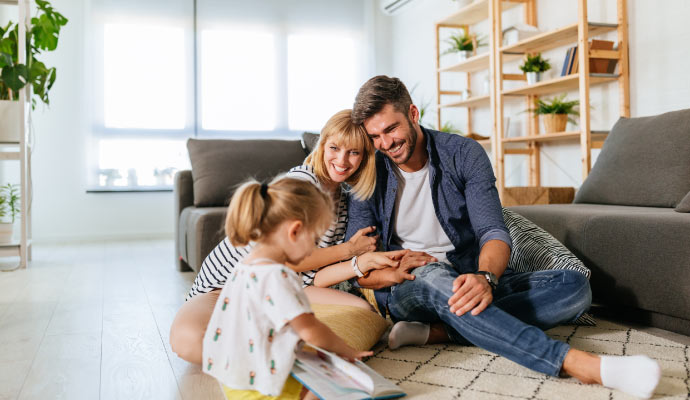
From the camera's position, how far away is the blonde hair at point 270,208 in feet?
4.02

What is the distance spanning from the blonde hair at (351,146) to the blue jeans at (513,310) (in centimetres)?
32

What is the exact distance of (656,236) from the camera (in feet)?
5.97

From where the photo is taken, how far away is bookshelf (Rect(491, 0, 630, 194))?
3246mm

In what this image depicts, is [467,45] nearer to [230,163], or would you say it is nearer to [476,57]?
[476,57]

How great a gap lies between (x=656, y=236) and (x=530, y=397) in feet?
2.76

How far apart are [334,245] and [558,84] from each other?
2.40m

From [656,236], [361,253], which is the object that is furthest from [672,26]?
[361,253]

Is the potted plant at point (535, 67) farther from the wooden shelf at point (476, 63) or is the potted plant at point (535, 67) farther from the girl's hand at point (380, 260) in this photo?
the girl's hand at point (380, 260)

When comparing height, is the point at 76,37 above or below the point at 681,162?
above

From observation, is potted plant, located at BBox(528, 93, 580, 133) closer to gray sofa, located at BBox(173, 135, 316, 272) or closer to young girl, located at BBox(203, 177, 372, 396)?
gray sofa, located at BBox(173, 135, 316, 272)

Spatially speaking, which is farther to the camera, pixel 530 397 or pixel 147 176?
pixel 147 176

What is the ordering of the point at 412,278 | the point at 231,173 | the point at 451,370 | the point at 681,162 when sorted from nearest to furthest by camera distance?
the point at 451,370 → the point at 412,278 → the point at 681,162 → the point at 231,173

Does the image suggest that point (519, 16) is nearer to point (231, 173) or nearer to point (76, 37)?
point (231, 173)

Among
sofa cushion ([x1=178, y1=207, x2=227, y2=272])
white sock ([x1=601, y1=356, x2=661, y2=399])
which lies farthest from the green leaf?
white sock ([x1=601, y1=356, x2=661, y2=399])
